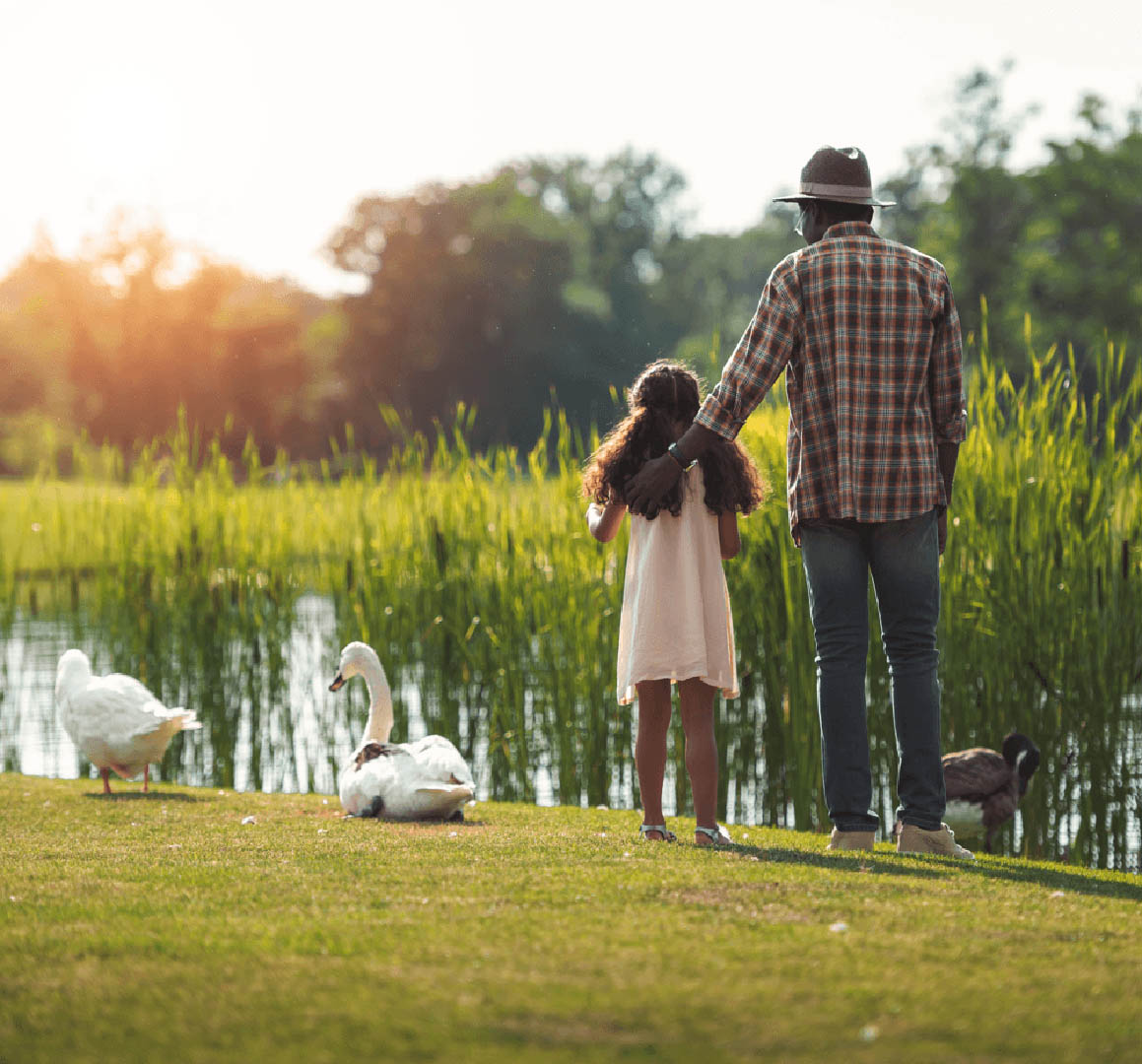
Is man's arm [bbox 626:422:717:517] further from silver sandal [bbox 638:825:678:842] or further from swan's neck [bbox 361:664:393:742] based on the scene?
swan's neck [bbox 361:664:393:742]

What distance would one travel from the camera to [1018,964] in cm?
244

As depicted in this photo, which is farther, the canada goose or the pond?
the pond

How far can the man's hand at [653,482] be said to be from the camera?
3611mm

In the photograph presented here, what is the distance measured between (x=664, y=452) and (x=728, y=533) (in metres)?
0.29

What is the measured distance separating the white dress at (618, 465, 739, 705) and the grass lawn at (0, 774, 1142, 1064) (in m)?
0.49

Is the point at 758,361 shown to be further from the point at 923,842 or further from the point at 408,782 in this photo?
the point at 408,782

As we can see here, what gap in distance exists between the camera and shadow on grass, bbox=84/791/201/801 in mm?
5266

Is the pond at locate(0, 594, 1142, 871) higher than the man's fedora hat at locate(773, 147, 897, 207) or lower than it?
lower

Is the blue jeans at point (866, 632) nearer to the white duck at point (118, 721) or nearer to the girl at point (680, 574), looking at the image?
the girl at point (680, 574)

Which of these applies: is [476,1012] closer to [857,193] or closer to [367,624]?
[857,193]

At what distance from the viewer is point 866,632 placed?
3652mm

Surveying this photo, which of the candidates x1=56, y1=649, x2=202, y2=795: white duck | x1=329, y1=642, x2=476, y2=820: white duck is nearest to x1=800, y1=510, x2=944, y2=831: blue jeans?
x1=329, y1=642, x2=476, y2=820: white duck

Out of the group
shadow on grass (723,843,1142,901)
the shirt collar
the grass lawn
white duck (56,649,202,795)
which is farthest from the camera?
white duck (56,649,202,795)

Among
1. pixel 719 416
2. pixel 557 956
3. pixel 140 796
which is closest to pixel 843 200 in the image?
pixel 719 416
